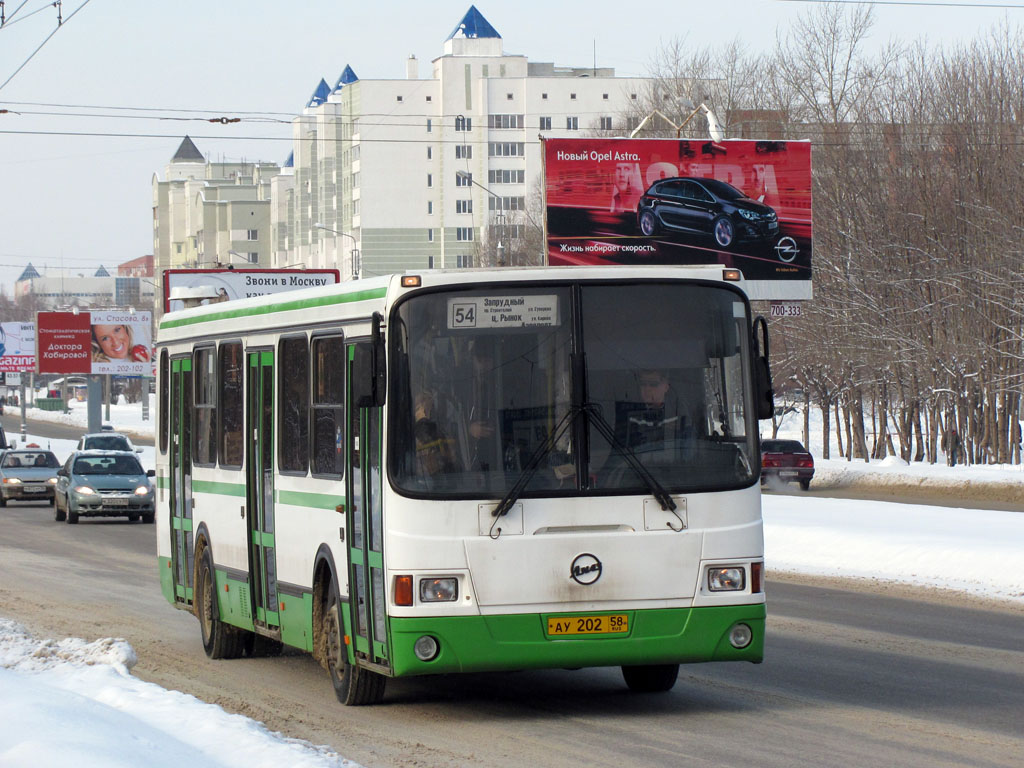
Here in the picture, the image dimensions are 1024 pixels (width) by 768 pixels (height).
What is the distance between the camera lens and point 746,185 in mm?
36938

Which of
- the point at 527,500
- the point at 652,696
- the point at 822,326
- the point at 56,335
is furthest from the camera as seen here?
the point at 56,335

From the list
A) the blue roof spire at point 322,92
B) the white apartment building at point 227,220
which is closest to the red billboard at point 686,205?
the blue roof spire at point 322,92

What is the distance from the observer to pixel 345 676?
32.4 ft

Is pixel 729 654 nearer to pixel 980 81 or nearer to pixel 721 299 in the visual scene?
pixel 721 299

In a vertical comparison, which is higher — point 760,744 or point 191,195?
point 191,195

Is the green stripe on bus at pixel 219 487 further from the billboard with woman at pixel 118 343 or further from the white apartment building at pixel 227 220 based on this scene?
the white apartment building at pixel 227 220

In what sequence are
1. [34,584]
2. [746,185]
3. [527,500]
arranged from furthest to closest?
[746,185]
[34,584]
[527,500]

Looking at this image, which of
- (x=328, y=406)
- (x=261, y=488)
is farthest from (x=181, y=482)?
(x=328, y=406)

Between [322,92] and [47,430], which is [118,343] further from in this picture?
[322,92]

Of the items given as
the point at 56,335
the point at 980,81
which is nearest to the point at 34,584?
the point at 980,81

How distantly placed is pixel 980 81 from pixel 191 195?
14838cm

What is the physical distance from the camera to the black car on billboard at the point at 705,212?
36.5m

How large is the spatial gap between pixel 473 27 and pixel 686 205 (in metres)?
103

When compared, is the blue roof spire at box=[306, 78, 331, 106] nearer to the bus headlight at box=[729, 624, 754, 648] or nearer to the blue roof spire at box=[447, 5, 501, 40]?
the blue roof spire at box=[447, 5, 501, 40]
